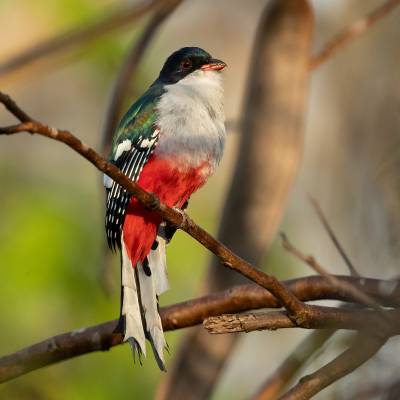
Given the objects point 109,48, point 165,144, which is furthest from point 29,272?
point 165,144

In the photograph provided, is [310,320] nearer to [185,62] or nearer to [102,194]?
[185,62]

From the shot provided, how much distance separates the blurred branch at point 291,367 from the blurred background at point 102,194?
11.7 inches

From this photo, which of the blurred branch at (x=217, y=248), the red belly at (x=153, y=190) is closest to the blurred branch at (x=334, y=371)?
the blurred branch at (x=217, y=248)

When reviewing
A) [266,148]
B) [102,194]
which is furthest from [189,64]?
[102,194]

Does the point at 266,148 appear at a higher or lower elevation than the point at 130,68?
lower

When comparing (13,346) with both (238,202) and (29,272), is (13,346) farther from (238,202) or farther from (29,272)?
(238,202)

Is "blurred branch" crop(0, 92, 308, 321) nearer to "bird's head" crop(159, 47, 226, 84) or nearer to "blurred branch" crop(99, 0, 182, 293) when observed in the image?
"blurred branch" crop(99, 0, 182, 293)

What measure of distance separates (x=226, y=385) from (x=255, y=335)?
1.33 meters

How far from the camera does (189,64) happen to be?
14.8ft

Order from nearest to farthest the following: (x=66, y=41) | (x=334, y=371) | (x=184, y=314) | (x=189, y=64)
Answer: (x=334, y=371)
(x=66, y=41)
(x=184, y=314)
(x=189, y=64)

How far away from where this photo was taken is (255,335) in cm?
909

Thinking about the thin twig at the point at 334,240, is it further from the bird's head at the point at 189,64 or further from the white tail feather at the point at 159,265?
the bird's head at the point at 189,64

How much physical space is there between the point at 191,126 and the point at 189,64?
2.16 ft

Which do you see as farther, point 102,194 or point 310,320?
point 102,194
